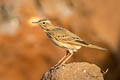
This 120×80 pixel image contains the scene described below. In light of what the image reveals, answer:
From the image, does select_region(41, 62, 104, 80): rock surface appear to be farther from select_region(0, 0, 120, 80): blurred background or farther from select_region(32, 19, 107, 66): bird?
select_region(0, 0, 120, 80): blurred background

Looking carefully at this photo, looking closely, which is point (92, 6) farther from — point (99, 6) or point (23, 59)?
point (23, 59)

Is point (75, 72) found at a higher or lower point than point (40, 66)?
higher

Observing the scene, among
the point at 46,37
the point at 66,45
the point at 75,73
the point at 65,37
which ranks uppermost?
the point at 65,37

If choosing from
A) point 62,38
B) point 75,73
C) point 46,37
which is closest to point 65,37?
point 62,38

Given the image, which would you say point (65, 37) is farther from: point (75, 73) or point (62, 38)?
point (75, 73)

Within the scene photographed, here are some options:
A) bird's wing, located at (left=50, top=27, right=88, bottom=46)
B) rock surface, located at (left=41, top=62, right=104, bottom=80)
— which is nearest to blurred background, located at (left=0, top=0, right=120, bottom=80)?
bird's wing, located at (left=50, top=27, right=88, bottom=46)

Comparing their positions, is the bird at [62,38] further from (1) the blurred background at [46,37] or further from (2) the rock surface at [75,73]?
(1) the blurred background at [46,37]

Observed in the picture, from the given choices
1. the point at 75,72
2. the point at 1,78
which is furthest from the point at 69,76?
the point at 1,78

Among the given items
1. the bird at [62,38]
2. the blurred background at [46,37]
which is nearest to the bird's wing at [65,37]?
the bird at [62,38]
